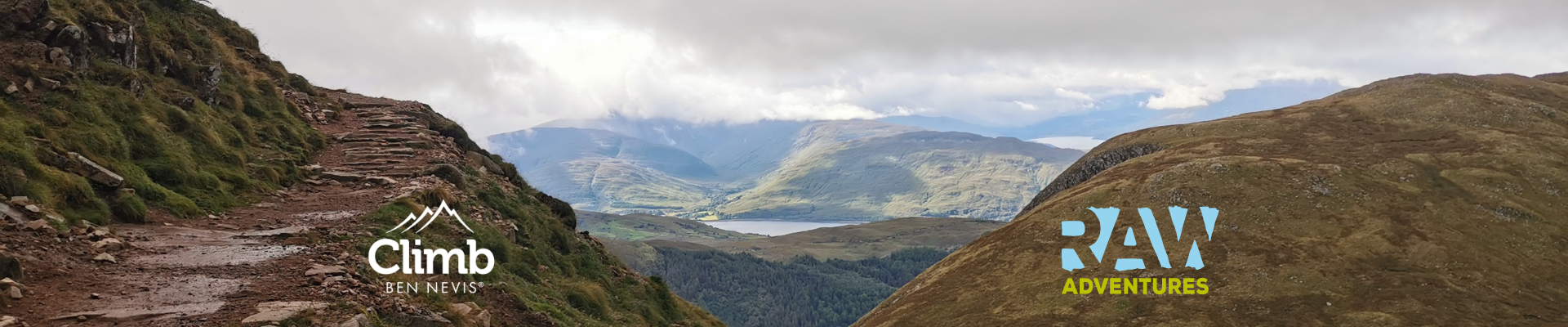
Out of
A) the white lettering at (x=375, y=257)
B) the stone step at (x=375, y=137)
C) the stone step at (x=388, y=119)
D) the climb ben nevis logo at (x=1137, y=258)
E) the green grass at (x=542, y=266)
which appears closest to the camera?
the white lettering at (x=375, y=257)

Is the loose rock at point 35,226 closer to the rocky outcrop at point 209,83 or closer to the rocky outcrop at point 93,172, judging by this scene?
the rocky outcrop at point 93,172

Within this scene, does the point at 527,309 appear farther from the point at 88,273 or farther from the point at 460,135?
the point at 460,135

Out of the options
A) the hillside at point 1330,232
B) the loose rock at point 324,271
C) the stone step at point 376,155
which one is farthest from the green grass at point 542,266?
the hillside at point 1330,232

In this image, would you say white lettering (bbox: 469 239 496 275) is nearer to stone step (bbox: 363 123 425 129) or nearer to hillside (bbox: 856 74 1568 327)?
stone step (bbox: 363 123 425 129)

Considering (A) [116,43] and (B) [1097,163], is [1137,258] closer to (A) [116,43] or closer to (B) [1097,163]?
(B) [1097,163]

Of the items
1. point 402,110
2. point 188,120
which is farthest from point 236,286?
point 402,110

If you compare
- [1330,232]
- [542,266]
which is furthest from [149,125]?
[1330,232]

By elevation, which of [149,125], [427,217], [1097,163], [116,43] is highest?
[116,43]

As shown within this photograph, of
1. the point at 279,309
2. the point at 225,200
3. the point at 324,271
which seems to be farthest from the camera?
the point at 225,200
